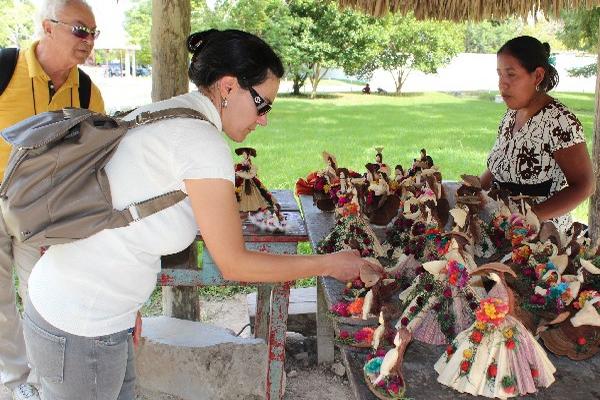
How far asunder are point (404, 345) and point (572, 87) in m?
29.2

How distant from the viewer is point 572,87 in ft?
90.4

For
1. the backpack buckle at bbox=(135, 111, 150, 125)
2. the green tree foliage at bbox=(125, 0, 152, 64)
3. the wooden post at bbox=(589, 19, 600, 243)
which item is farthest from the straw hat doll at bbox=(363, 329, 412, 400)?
the green tree foliage at bbox=(125, 0, 152, 64)

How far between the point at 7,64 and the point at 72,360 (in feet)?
5.73

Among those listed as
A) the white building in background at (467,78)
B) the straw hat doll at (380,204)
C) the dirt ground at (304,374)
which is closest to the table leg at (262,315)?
the dirt ground at (304,374)

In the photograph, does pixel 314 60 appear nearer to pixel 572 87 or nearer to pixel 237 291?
pixel 572 87

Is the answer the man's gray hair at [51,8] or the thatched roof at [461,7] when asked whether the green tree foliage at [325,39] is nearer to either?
the thatched roof at [461,7]

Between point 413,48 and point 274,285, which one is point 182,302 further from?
point 413,48

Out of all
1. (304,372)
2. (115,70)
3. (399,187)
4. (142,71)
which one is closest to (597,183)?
(399,187)

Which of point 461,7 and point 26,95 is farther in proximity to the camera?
point 461,7

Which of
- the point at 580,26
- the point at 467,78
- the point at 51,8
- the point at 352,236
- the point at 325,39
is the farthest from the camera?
the point at 467,78

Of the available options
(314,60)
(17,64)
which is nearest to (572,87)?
(314,60)

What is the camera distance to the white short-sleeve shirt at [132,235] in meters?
Answer: 1.37

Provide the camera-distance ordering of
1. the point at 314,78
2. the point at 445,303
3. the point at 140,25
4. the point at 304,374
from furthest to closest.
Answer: the point at 140,25 → the point at 314,78 → the point at 304,374 → the point at 445,303

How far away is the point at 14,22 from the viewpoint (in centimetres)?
2119
